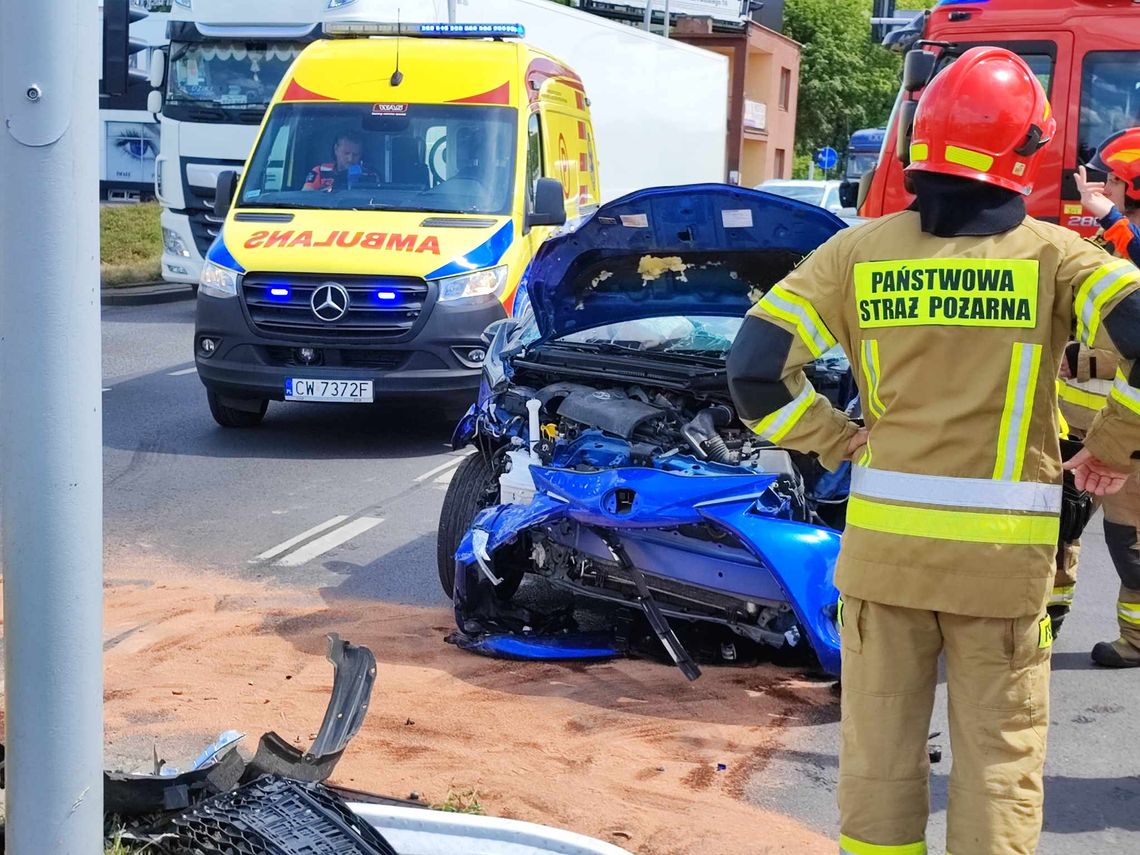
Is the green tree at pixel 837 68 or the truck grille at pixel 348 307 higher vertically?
the green tree at pixel 837 68

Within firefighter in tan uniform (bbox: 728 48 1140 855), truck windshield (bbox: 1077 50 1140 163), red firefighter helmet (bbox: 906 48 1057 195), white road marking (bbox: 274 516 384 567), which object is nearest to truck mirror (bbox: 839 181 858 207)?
truck windshield (bbox: 1077 50 1140 163)

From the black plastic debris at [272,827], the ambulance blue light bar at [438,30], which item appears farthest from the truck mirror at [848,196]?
the black plastic debris at [272,827]

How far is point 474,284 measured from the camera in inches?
367

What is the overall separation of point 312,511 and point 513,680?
2.95 metres

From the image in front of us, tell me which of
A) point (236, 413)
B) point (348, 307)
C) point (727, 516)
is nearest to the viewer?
point (727, 516)

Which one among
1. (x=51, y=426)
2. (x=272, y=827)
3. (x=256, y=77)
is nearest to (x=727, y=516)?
(x=272, y=827)

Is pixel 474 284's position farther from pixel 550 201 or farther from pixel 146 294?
pixel 146 294

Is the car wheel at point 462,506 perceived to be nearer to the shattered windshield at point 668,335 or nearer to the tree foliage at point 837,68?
the shattered windshield at point 668,335

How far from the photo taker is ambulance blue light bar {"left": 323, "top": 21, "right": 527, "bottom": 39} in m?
10.8

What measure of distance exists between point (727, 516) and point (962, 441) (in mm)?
1955

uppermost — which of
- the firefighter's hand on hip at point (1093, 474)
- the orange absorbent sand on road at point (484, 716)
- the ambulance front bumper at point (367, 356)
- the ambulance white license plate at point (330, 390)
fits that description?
the firefighter's hand on hip at point (1093, 474)

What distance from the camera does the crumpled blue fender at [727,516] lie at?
16.1 ft

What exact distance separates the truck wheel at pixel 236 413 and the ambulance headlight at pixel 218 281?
72cm

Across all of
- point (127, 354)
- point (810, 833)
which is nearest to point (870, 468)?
point (810, 833)
